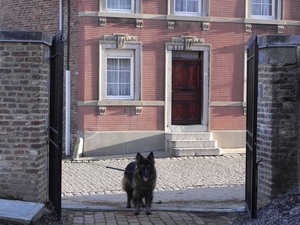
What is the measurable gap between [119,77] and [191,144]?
318 cm

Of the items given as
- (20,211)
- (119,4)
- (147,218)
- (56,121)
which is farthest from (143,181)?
(119,4)

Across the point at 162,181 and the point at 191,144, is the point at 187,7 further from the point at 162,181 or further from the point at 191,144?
the point at 162,181

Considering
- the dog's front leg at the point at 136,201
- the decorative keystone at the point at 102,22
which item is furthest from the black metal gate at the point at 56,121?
the decorative keystone at the point at 102,22

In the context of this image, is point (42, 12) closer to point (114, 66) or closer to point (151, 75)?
point (114, 66)

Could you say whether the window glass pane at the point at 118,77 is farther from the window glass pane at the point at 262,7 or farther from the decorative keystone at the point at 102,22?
the window glass pane at the point at 262,7

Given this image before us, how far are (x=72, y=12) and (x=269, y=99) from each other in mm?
10424

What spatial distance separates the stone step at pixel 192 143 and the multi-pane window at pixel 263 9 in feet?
15.3

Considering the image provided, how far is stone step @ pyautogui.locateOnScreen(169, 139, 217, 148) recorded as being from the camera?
16.2 meters

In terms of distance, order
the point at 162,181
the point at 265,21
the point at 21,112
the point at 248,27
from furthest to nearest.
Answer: the point at 265,21
the point at 248,27
the point at 162,181
the point at 21,112

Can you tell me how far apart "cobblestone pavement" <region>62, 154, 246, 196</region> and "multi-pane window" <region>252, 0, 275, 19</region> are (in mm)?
4923

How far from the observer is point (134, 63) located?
656 inches

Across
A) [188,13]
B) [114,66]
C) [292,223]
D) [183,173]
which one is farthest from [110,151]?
[292,223]

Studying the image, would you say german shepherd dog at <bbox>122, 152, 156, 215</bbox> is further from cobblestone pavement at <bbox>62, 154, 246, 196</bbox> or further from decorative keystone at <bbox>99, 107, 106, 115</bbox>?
decorative keystone at <bbox>99, 107, 106, 115</bbox>

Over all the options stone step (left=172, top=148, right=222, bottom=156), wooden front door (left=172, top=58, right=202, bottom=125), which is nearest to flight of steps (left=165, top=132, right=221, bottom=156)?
stone step (left=172, top=148, right=222, bottom=156)
